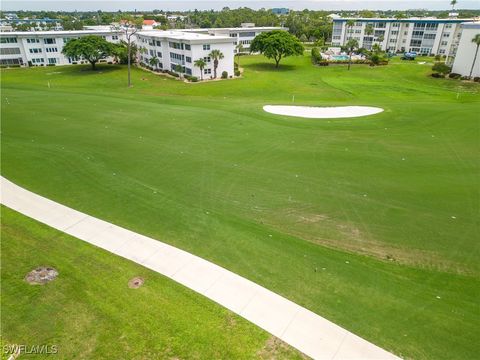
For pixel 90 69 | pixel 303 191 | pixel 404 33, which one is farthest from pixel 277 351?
pixel 404 33

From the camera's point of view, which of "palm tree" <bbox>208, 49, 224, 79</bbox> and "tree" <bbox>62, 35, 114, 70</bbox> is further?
"tree" <bbox>62, 35, 114, 70</bbox>

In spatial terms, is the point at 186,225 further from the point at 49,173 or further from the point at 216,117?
the point at 216,117

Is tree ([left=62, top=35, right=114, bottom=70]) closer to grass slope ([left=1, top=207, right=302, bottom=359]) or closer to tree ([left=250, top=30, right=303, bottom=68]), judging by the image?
Result: tree ([left=250, top=30, right=303, bottom=68])

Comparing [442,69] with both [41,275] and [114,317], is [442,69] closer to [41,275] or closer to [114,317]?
[114,317]

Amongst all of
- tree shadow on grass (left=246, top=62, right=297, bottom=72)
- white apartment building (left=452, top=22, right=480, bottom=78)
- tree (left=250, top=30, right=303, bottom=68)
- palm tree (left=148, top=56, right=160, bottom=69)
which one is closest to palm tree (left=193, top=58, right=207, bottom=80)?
palm tree (left=148, top=56, right=160, bottom=69)

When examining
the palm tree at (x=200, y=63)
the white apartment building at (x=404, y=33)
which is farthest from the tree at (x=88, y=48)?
the white apartment building at (x=404, y=33)

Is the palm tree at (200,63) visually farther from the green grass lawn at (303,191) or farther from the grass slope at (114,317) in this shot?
the grass slope at (114,317)
